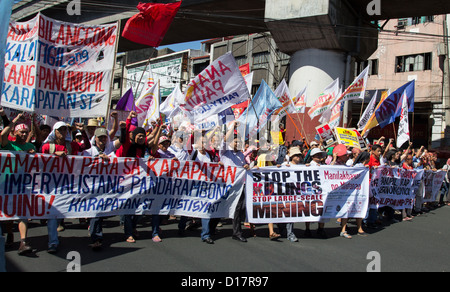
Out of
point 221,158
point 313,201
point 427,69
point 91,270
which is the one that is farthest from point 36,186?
point 427,69

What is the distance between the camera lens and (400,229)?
307 inches

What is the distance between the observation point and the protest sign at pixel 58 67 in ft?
18.2

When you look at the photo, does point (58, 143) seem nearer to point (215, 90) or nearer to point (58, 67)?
point (58, 67)

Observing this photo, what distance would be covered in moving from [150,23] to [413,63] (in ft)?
83.5

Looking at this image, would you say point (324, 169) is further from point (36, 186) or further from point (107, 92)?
point (36, 186)

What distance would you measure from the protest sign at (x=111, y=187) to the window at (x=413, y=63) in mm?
25245

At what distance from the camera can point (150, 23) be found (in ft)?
24.0

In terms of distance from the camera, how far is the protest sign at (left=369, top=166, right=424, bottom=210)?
25.6 feet

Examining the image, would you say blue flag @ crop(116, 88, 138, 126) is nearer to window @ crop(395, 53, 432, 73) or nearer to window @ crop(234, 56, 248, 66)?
window @ crop(395, 53, 432, 73)

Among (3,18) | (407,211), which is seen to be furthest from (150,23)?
(407,211)

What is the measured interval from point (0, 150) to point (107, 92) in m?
1.87

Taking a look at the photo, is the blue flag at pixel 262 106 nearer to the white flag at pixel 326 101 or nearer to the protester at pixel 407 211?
the white flag at pixel 326 101

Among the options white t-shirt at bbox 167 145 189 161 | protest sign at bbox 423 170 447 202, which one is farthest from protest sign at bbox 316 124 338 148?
white t-shirt at bbox 167 145 189 161

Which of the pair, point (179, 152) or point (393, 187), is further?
point (393, 187)
